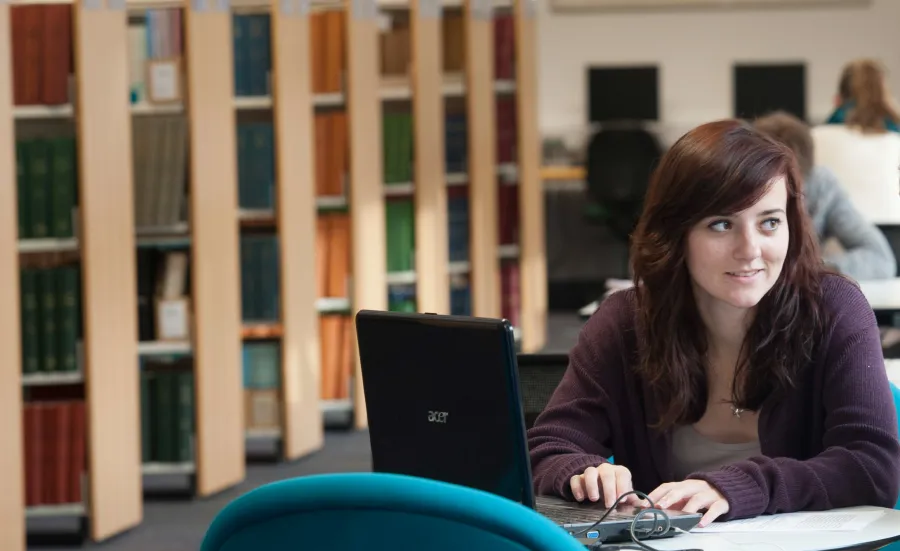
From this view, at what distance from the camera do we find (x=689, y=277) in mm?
2023

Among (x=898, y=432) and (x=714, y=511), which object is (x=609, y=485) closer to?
(x=714, y=511)

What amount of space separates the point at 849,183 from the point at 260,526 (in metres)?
4.18

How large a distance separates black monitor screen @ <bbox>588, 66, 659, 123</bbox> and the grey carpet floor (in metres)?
5.25

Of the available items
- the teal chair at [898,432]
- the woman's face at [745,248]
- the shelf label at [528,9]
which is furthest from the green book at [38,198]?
the shelf label at [528,9]

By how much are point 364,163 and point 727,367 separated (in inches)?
Answer: 165

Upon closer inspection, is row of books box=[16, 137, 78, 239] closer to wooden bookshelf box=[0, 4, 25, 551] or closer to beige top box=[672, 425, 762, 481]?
wooden bookshelf box=[0, 4, 25, 551]

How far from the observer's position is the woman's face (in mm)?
1883

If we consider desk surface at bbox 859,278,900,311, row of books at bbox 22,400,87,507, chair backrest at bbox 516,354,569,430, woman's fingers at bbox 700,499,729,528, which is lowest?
row of books at bbox 22,400,87,507

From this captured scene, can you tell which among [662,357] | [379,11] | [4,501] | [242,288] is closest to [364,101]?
[379,11]

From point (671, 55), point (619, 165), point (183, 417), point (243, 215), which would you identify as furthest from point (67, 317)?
point (671, 55)

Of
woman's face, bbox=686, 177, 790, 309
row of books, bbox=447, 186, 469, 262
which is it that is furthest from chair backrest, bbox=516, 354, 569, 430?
row of books, bbox=447, 186, 469, 262

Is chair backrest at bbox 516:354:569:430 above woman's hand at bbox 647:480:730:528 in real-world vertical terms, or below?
above

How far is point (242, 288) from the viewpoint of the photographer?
5.52m

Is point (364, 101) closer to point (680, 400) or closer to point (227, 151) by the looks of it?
point (227, 151)
